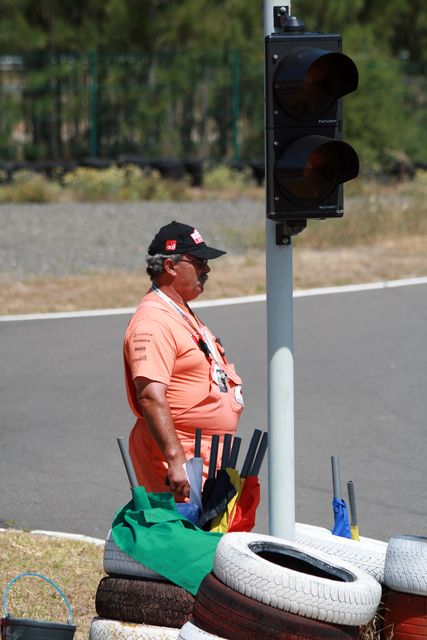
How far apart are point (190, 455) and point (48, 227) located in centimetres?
1498

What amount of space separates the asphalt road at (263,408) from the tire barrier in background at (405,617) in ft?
8.19

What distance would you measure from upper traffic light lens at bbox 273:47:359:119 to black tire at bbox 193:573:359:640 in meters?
1.96

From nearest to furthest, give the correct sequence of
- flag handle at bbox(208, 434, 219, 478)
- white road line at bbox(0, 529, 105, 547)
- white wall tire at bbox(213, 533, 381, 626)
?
1. white wall tire at bbox(213, 533, 381, 626)
2. flag handle at bbox(208, 434, 219, 478)
3. white road line at bbox(0, 529, 105, 547)

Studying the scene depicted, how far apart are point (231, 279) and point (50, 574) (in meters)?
9.33

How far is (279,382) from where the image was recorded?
5.29 metres

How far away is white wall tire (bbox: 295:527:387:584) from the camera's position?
16.7ft

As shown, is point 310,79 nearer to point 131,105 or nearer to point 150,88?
point 131,105

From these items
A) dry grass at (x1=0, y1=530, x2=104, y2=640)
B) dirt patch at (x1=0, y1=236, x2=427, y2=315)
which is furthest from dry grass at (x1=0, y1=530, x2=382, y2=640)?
dirt patch at (x1=0, y1=236, x2=427, y2=315)

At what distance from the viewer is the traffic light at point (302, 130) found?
509 cm

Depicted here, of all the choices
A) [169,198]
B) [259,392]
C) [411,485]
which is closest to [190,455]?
[411,485]

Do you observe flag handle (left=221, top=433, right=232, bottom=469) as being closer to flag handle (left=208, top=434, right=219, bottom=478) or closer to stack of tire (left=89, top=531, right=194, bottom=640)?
flag handle (left=208, top=434, right=219, bottom=478)

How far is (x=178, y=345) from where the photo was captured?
18.1ft

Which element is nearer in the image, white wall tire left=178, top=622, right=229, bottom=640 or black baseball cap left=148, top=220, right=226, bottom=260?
white wall tire left=178, top=622, right=229, bottom=640

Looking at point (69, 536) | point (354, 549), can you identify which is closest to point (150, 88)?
point (69, 536)
